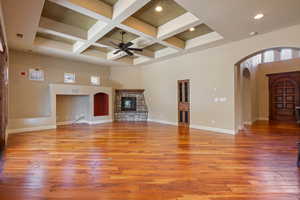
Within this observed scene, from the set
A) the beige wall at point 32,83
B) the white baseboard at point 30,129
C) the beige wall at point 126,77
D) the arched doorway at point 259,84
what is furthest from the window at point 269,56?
the white baseboard at point 30,129

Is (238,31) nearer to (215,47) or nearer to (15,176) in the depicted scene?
(215,47)

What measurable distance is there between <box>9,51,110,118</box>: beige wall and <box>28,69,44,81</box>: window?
125mm

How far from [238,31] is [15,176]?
573 cm

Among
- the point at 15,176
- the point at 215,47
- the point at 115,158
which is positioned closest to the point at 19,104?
the point at 15,176

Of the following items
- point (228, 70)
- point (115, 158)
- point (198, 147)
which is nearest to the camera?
point (115, 158)

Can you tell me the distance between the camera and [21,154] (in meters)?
3.30

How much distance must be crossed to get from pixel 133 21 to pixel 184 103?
154 inches

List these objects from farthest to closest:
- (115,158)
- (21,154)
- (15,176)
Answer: (21,154) → (115,158) → (15,176)

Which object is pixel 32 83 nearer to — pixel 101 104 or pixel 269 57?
pixel 101 104

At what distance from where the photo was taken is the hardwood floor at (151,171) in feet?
6.41

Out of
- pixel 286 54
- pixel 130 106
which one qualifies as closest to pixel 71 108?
pixel 130 106

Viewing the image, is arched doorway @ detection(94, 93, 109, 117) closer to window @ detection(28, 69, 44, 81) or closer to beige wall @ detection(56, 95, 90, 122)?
beige wall @ detection(56, 95, 90, 122)

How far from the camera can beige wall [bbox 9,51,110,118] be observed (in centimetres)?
576

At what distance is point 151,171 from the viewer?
2535mm
